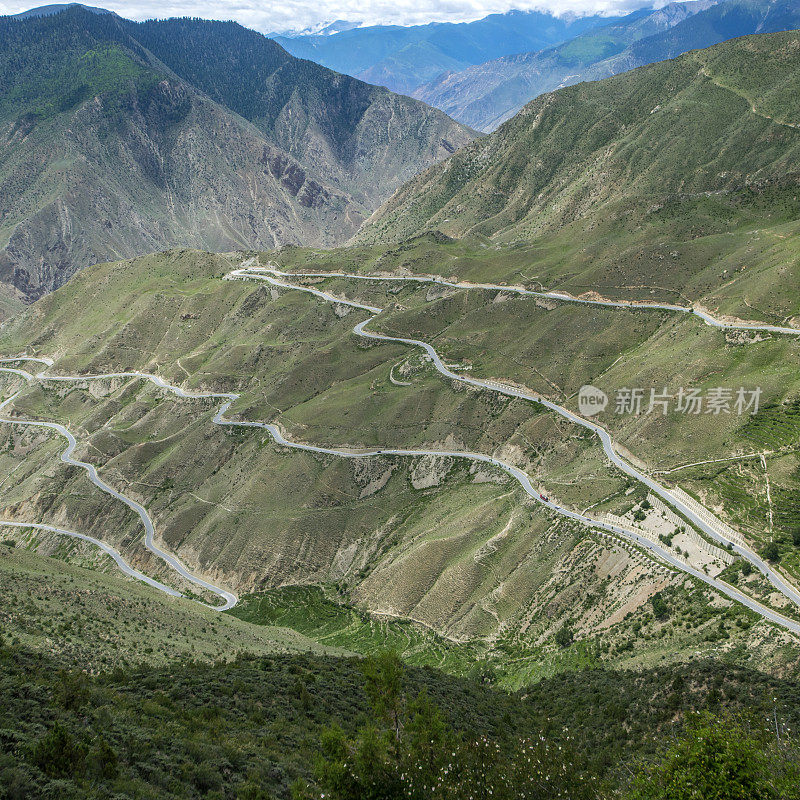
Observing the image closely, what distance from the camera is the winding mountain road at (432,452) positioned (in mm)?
56688

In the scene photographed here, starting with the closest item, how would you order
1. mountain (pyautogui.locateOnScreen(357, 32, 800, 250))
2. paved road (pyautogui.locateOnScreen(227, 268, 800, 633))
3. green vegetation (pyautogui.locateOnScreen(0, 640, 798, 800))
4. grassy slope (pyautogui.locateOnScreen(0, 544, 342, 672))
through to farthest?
green vegetation (pyautogui.locateOnScreen(0, 640, 798, 800)) < grassy slope (pyautogui.locateOnScreen(0, 544, 342, 672)) < paved road (pyautogui.locateOnScreen(227, 268, 800, 633)) < mountain (pyautogui.locateOnScreen(357, 32, 800, 250))

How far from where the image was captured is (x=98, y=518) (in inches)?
4520

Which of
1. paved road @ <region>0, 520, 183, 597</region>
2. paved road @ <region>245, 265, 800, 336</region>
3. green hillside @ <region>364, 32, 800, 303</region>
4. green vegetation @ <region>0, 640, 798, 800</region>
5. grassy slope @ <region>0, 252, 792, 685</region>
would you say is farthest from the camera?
green hillside @ <region>364, 32, 800, 303</region>

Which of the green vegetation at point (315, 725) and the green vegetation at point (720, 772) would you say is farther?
the green vegetation at point (315, 725)

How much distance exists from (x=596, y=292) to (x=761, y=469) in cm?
5841

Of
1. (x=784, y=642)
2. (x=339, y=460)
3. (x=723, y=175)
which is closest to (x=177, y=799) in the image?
(x=784, y=642)

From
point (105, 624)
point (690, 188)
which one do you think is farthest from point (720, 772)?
point (690, 188)

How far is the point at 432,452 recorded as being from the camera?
326 feet

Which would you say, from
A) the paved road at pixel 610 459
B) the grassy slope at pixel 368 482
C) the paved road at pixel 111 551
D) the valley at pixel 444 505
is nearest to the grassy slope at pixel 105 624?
the valley at pixel 444 505

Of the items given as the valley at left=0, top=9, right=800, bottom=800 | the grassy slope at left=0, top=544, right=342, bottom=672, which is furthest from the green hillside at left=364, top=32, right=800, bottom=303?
the grassy slope at left=0, top=544, right=342, bottom=672

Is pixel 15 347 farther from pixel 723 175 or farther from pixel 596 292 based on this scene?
pixel 723 175

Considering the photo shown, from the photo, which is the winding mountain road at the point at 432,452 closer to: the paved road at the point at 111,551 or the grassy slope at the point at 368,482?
the paved road at the point at 111,551

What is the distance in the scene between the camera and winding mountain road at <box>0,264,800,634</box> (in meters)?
56.7

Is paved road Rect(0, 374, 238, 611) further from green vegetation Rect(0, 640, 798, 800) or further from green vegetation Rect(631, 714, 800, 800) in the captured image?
green vegetation Rect(631, 714, 800, 800)
